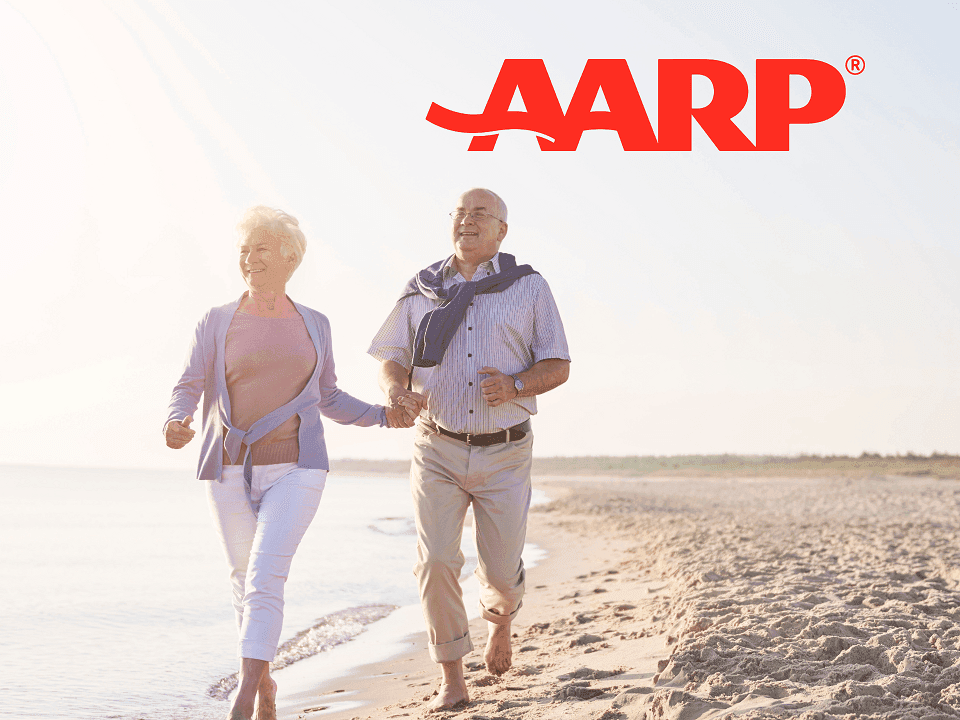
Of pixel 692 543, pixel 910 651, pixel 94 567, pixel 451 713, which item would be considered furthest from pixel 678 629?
pixel 94 567

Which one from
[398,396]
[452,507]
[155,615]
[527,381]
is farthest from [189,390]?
[155,615]

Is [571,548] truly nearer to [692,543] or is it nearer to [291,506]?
[692,543]

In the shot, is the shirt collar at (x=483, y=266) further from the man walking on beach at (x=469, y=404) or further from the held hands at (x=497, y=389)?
the held hands at (x=497, y=389)

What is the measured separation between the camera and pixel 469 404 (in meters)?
3.65

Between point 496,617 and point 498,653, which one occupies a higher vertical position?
point 496,617

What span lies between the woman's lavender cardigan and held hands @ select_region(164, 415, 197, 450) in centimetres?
2

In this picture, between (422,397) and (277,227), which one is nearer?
(277,227)

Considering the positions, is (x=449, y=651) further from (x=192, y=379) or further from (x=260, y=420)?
(x=192, y=379)

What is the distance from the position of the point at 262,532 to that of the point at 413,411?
2.67 ft

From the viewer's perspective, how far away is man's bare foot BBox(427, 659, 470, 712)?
141 inches

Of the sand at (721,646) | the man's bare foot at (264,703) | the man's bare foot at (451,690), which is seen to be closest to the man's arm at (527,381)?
the man's bare foot at (451,690)

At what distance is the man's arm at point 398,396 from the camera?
3568mm

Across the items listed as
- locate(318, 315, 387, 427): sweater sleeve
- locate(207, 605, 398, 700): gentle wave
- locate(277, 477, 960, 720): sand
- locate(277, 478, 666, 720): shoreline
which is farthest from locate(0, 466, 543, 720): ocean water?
locate(318, 315, 387, 427): sweater sleeve

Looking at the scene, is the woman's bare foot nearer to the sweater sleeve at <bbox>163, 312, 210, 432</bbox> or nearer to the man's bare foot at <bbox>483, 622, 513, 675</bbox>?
the sweater sleeve at <bbox>163, 312, 210, 432</bbox>
